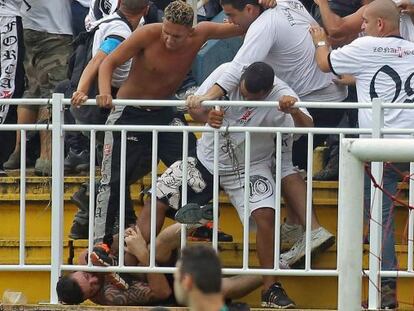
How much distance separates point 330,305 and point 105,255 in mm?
1597

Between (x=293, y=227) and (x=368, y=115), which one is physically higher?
(x=368, y=115)

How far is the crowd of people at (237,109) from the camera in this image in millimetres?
9992

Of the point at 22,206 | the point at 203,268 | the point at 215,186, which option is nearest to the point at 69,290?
the point at 22,206

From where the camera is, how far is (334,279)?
407 inches

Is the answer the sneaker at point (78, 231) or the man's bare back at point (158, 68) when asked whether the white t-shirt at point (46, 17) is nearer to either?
the man's bare back at point (158, 68)

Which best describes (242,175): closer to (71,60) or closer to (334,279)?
(334,279)

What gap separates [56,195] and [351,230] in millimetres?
2899

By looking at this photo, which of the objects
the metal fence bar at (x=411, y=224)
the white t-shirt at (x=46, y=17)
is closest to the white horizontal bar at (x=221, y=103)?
the metal fence bar at (x=411, y=224)

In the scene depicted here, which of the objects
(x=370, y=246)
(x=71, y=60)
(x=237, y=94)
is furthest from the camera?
(x=71, y=60)

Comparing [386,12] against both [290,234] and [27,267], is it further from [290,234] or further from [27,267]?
[27,267]

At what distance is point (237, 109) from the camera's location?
33.3 feet

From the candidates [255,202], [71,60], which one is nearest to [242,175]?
[255,202]

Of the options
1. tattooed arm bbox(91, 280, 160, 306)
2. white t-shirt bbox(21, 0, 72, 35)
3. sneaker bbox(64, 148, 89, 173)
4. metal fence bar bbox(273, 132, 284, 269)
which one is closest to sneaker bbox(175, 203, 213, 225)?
metal fence bar bbox(273, 132, 284, 269)

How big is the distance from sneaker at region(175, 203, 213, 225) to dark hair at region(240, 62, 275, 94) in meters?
0.86
